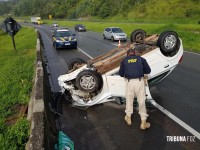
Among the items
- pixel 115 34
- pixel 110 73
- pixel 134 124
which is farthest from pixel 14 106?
pixel 115 34

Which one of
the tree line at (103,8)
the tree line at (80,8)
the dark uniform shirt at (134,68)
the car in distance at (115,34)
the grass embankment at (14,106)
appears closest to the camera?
the grass embankment at (14,106)

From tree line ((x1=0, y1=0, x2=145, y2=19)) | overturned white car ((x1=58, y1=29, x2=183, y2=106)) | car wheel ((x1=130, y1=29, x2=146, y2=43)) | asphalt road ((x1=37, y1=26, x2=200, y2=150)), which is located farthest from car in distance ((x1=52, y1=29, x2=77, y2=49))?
tree line ((x1=0, y1=0, x2=145, y2=19))

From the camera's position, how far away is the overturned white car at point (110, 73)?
773 centimetres

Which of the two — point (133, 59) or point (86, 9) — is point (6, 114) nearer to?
point (133, 59)

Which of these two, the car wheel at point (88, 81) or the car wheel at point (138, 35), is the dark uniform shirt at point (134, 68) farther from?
the car wheel at point (138, 35)

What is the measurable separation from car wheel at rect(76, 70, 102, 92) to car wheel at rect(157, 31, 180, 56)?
216 centimetres

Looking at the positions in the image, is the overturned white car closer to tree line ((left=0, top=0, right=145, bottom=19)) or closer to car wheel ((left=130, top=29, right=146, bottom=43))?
car wheel ((left=130, top=29, right=146, bottom=43))

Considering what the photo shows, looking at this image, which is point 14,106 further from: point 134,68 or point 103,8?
point 103,8

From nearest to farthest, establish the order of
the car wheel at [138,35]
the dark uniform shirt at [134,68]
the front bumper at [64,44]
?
the dark uniform shirt at [134,68], the car wheel at [138,35], the front bumper at [64,44]

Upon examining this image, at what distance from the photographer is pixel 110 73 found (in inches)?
308

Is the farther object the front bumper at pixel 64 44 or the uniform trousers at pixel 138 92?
the front bumper at pixel 64 44

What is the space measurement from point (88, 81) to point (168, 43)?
2684mm

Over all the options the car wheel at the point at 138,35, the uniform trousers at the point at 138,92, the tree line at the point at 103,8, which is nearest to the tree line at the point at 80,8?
the tree line at the point at 103,8

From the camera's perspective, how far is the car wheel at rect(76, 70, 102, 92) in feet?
25.3
